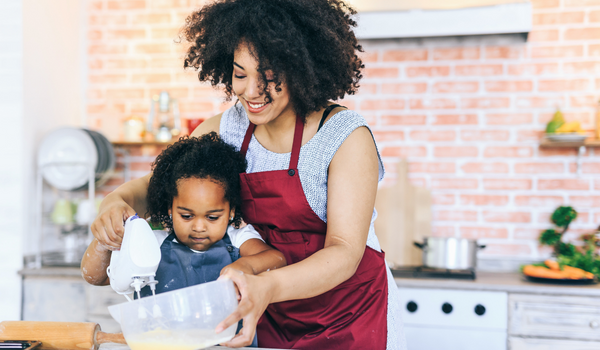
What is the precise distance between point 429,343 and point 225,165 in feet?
4.73

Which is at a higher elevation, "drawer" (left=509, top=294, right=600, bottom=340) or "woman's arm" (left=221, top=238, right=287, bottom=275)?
"woman's arm" (left=221, top=238, right=287, bottom=275)

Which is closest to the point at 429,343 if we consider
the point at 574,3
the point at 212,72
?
the point at 212,72

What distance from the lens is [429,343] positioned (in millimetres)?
2145

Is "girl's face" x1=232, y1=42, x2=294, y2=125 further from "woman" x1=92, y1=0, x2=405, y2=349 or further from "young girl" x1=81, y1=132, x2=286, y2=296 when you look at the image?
"young girl" x1=81, y1=132, x2=286, y2=296

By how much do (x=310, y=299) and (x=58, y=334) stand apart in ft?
1.90

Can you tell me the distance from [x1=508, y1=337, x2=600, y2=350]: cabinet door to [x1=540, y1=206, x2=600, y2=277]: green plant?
391 millimetres

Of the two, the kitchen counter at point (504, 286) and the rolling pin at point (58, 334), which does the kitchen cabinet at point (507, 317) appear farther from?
the rolling pin at point (58, 334)

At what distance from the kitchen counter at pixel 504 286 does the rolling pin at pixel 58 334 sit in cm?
149

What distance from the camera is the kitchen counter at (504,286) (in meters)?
2.01

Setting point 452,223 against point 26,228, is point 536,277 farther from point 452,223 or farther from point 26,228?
point 26,228

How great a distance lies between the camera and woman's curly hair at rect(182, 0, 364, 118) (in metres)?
1.08

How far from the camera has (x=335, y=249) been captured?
0.98 m

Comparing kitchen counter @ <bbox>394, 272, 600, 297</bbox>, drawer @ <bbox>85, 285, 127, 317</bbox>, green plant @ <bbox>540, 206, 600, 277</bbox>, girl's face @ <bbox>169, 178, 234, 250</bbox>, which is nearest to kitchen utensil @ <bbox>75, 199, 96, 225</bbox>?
drawer @ <bbox>85, 285, 127, 317</bbox>

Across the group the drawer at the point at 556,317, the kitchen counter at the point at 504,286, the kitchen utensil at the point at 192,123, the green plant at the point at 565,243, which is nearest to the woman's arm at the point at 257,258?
the kitchen counter at the point at 504,286
